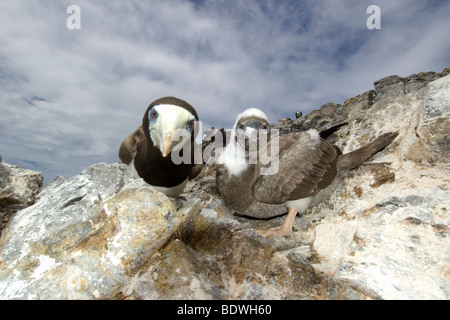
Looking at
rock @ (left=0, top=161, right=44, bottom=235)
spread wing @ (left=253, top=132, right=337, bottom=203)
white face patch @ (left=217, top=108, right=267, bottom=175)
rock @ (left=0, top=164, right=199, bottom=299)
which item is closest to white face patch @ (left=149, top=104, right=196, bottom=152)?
rock @ (left=0, top=164, right=199, bottom=299)

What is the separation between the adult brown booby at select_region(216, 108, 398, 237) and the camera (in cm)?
465

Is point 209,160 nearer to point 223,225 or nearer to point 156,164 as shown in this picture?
point 156,164

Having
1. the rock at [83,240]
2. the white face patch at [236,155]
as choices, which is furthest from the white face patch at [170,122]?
the white face patch at [236,155]

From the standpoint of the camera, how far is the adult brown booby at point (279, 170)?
4652 millimetres

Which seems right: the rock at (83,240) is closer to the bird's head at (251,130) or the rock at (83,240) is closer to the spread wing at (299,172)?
the spread wing at (299,172)

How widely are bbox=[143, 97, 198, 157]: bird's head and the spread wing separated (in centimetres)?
176

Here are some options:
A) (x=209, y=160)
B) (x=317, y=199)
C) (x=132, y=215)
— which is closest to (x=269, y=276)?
(x=132, y=215)

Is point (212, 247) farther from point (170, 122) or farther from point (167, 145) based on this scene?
point (170, 122)

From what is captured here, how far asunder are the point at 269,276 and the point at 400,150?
12.3ft

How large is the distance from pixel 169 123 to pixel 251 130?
7.24 ft

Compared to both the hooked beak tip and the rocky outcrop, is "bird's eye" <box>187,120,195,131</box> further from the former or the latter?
the rocky outcrop

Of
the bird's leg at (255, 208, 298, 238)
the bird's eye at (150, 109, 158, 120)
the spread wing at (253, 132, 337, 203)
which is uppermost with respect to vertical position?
the bird's eye at (150, 109, 158, 120)

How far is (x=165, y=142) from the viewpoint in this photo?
300 centimetres

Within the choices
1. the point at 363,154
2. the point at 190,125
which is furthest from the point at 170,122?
the point at 363,154
